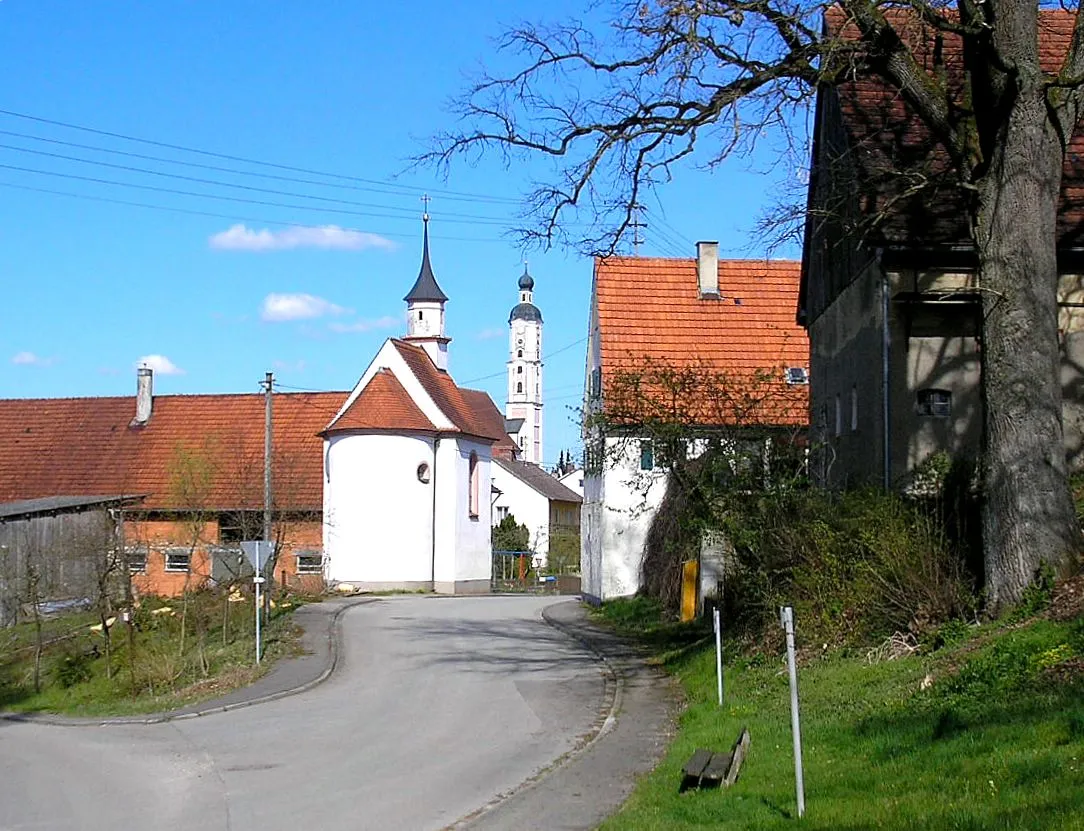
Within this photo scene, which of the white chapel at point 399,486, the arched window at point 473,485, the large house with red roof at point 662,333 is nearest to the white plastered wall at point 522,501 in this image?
the arched window at point 473,485

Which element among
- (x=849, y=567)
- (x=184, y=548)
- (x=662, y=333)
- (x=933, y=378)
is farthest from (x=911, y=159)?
(x=184, y=548)

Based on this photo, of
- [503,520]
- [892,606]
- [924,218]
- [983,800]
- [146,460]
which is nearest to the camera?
[983,800]

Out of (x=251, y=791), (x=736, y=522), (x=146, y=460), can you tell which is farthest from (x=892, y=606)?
(x=146, y=460)

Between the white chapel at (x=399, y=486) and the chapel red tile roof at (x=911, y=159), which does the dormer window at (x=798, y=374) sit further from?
the white chapel at (x=399, y=486)

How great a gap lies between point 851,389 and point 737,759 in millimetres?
13718

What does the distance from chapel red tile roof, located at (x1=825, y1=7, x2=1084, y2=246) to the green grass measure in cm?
805

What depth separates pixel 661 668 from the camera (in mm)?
21797

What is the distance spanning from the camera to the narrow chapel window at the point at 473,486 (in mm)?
55734

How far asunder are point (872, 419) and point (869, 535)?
646 cm

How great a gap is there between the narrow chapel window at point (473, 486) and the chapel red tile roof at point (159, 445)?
604 centimetres

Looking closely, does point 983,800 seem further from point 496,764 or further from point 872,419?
point 872,419

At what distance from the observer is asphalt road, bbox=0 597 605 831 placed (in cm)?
1234

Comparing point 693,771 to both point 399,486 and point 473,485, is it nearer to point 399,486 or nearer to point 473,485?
point 399,486

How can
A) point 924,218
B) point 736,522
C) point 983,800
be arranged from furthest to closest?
point 924,218, point 736,522, point 983,800
